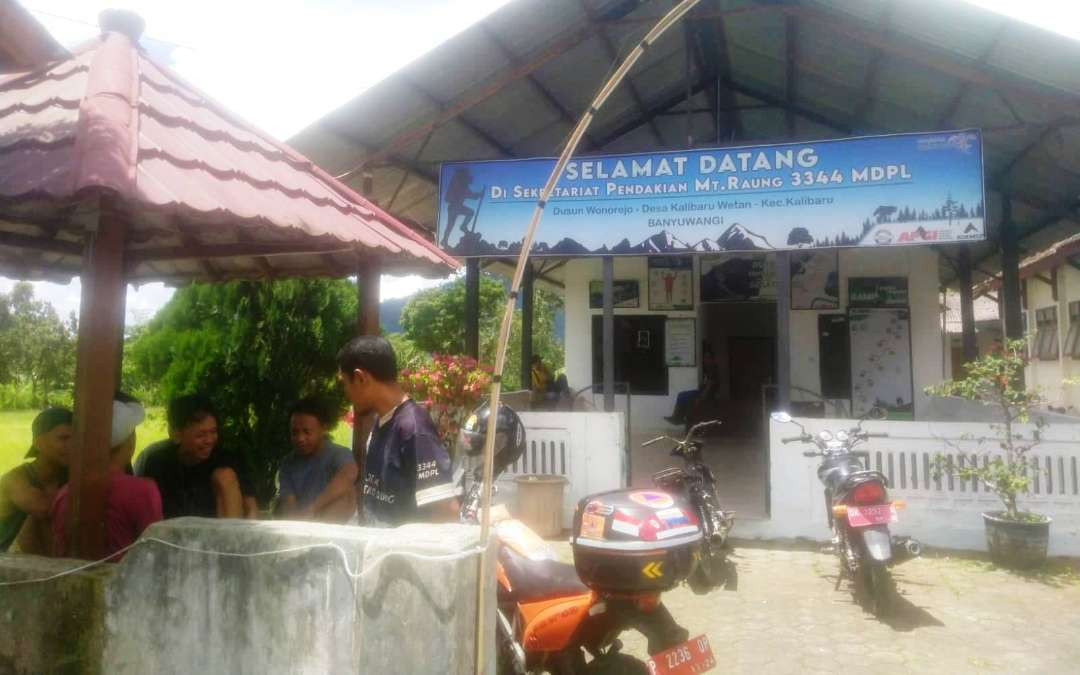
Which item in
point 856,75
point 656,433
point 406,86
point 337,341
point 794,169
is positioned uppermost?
point 856,75

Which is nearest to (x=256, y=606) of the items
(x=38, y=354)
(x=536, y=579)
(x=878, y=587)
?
(x=536, y=579)

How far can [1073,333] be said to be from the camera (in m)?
13.6

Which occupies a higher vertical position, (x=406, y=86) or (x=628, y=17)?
(x=628, y=17)

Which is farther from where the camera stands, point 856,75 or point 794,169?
point 856,75

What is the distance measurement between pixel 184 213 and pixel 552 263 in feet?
40.8

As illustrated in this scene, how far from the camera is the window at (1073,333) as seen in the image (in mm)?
13305

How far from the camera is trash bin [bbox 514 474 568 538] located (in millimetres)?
6758

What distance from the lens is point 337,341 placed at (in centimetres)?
677

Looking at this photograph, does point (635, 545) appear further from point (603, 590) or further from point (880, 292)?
point (880, 292)

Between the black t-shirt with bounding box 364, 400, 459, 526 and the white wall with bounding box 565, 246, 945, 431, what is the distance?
376 inches

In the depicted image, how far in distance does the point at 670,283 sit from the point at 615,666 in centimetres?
999

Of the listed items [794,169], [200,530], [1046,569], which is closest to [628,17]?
[794,169]

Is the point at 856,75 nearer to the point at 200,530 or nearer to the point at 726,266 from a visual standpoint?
the point at 726,266

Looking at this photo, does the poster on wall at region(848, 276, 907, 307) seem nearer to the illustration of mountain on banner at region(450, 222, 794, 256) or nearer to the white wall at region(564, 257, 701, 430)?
the white wall at region(564, 257, 701, 430)
